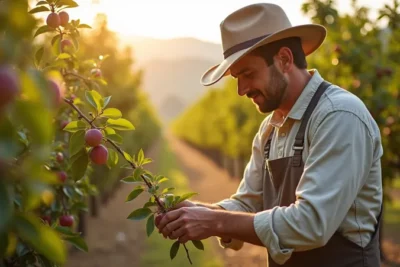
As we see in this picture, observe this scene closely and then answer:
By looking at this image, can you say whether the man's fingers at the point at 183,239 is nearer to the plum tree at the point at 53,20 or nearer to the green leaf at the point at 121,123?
the green leaf at the point at 121,123

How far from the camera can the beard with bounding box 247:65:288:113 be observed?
2055 millimetres

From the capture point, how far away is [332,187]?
1738 mm

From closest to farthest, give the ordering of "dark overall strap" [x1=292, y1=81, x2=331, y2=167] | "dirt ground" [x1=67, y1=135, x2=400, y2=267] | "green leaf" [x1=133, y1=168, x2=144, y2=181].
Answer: "green leaf" [x1=133, y1=168, x2=144, y2=181], "dark overall strap" [x1=292, y1=81, x2=331, y2=167], "dirt ground" [x1=67, y1=135, x2=400, y2=267]

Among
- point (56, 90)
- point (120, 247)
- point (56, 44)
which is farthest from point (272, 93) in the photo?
point (120, 247)

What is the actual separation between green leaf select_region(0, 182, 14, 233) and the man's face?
1.49m

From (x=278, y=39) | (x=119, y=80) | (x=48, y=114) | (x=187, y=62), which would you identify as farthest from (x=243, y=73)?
(x=187, y=62)

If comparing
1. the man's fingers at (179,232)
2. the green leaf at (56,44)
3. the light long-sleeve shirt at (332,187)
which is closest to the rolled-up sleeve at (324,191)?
the light long-sleeve shirt at (332,187)

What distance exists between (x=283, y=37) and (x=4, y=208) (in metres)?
1.70

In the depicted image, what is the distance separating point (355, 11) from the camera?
7113mm

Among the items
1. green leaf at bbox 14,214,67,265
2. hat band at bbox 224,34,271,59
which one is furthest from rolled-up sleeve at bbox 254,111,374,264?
green leaf at bbox 14,214,67,265

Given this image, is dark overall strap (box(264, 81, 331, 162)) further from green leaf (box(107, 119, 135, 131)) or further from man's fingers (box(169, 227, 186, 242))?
green leaf (box(107, 119, 135, 131))

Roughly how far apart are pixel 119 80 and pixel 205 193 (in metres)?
4.17

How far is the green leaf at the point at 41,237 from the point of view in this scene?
0.65m

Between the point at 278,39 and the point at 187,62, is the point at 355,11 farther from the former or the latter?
the point at 187,62
